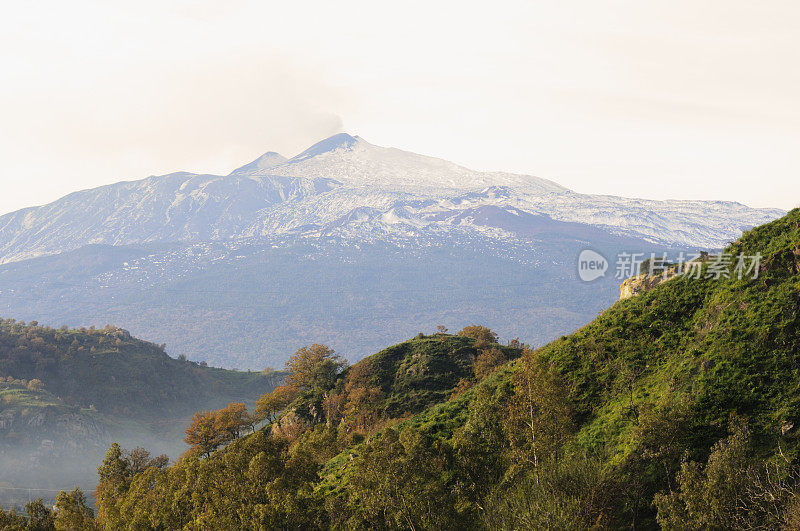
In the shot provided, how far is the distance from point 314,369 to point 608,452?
225 feet

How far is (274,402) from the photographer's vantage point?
351 feet

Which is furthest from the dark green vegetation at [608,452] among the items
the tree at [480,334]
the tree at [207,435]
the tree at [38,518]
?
the tree at [480,334]

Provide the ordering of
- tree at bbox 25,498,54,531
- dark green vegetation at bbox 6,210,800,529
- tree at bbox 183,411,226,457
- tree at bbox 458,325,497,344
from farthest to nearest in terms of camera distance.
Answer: tree at bbox 458,325,497,344
tree at bbox 183,411,226,457
tree at bbox 25,498,54,531
dark green vegetation at bbox 6,210,800,529

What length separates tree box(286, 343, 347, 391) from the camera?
334ft

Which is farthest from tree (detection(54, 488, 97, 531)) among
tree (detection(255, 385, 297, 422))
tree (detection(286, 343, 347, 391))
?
tree (detection(255, 385, 297, 422))

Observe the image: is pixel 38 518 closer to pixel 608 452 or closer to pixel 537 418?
pixel 537 418

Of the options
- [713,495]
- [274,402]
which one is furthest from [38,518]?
[274,402]

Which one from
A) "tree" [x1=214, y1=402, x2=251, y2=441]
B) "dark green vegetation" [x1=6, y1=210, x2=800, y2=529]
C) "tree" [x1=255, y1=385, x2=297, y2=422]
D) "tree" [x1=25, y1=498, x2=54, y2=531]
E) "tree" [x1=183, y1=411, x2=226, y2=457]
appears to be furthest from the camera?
"tree" [x1=255, y1=385, x2=297, y2=422]

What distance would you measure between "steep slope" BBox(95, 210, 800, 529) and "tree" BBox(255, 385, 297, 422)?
2122 inches

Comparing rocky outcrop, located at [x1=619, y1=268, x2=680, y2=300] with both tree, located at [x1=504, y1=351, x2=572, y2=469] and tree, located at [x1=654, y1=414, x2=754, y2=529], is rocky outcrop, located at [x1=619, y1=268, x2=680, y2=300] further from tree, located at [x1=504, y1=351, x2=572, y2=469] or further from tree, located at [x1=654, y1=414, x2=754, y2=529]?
tree, located at [x1=654, y1=414, x2=754, y2=529]

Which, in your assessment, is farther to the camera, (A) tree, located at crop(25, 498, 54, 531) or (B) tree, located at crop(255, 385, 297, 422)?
(B) tree, located at crop(255, 385, 297, 422)

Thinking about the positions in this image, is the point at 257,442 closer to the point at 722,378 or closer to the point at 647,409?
the point at 647,409

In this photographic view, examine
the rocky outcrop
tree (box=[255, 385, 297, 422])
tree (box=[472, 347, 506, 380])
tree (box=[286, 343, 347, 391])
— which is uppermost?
the rocky outcrop

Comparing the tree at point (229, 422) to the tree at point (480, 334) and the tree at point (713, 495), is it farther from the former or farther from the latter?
the tree at point (713, 495)
